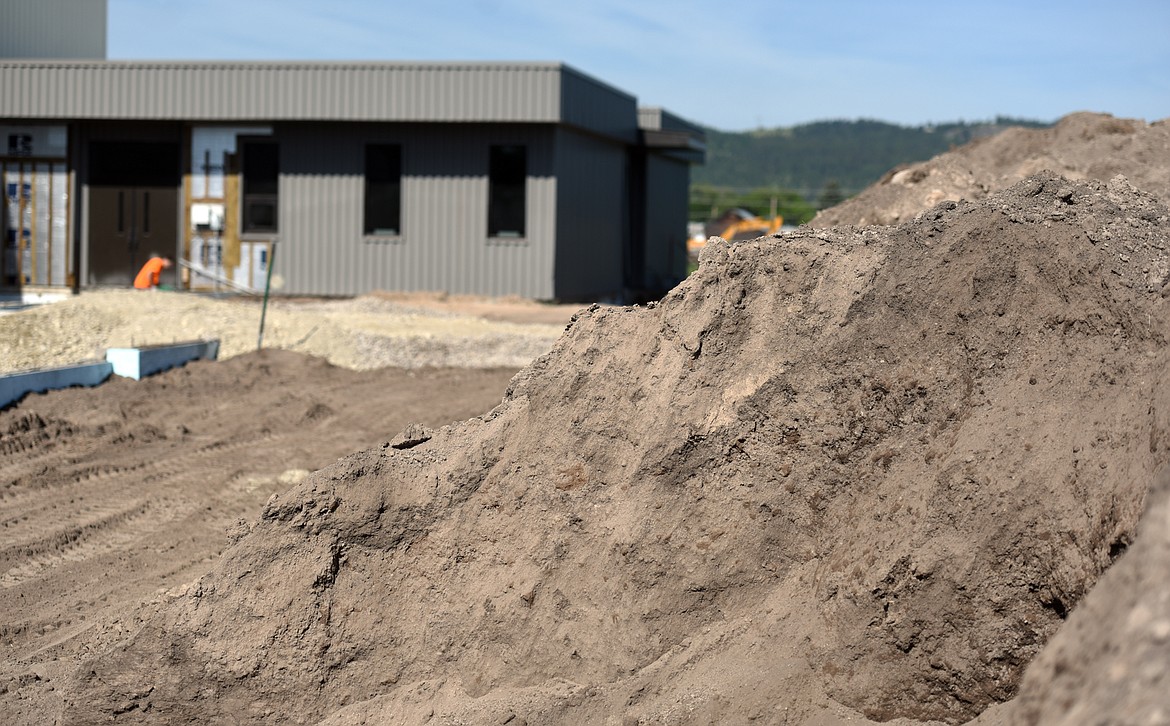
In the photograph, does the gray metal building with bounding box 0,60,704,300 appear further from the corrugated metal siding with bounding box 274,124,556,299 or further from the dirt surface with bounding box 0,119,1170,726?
the dirt surface with bounding box 0,119,1170,726

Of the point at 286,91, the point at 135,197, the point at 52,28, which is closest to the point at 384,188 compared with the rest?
the point at 286,91

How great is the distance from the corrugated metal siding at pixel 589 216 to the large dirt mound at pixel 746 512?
20.4 meters

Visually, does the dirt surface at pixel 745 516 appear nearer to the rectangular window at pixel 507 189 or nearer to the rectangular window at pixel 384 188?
the rectangular window at pixel 507 189

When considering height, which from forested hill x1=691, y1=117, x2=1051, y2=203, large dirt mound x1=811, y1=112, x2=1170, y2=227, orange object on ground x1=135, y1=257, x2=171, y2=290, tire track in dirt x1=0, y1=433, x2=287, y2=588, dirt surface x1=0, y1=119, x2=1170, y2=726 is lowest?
tire track in dirt x1=0, y1=433, x2=287, y2=588

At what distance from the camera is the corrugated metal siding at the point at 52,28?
29.5 metres

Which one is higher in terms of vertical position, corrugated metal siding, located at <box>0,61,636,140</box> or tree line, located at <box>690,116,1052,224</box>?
tree line, located at <box>690,116,1052,224</box>

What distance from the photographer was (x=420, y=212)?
83.6 feet

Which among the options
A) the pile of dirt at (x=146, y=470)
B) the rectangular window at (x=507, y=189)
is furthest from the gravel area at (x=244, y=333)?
the rectangular window at (x=507, y=189)

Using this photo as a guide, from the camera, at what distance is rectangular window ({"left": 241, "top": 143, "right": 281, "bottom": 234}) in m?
25.8

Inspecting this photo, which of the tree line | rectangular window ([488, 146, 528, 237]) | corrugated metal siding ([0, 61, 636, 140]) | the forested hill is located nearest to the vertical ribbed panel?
corrugated metal siding ([0, 61, 636, 140])

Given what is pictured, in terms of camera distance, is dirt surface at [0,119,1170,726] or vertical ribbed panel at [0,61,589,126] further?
vertical ribbed panel at [0,61,589,126]

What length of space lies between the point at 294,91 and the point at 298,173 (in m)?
1.80

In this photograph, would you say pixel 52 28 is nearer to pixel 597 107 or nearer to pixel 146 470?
pixel 597 107

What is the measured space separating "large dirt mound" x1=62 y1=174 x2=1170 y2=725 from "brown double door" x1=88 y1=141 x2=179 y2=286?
22.5 metres
